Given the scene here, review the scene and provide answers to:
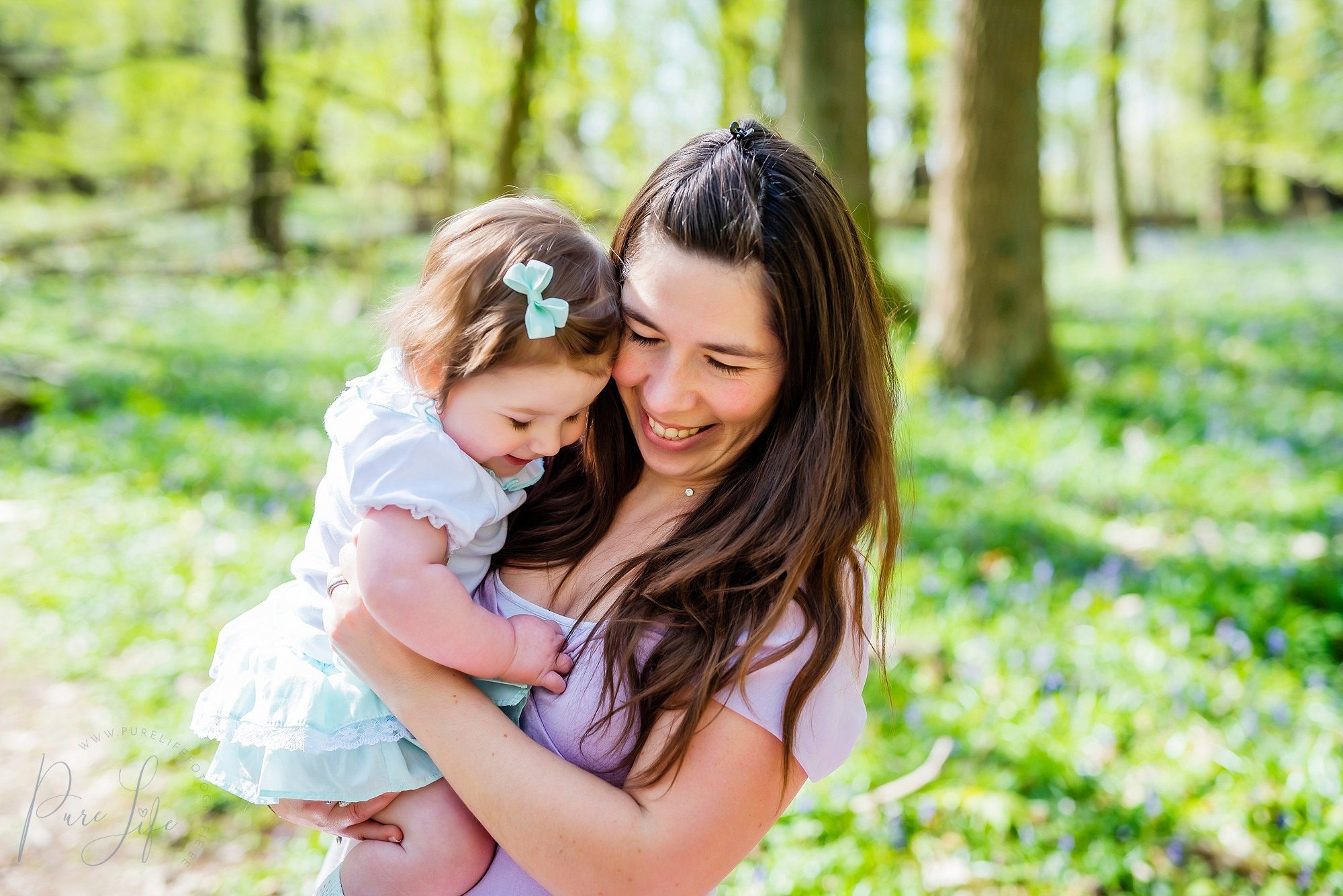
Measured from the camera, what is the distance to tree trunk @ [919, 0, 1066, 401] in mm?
6258

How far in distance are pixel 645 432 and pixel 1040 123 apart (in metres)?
5.77

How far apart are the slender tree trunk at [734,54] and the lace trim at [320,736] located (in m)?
8.96

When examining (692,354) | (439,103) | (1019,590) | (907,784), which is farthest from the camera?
(439,103)

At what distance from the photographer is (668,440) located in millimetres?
1707

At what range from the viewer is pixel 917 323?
8.83 metres

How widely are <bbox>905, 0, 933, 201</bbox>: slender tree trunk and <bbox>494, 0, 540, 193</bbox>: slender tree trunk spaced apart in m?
4.17

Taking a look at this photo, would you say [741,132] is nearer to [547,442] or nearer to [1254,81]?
[547,442]

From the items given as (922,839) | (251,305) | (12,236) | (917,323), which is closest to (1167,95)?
(917,323)

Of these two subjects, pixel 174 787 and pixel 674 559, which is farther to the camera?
pixel 174 787

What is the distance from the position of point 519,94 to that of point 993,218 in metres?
3.30

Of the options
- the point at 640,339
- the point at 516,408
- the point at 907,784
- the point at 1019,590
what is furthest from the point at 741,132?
the point at 1019,590

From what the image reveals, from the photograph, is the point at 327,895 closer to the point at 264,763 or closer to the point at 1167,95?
the point at 264,763

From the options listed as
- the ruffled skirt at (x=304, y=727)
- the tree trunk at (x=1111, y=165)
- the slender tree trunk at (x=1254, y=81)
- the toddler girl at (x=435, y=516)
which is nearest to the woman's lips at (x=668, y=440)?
the toddler girl at (x=435, y=516)

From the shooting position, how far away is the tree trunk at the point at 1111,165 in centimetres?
1203
